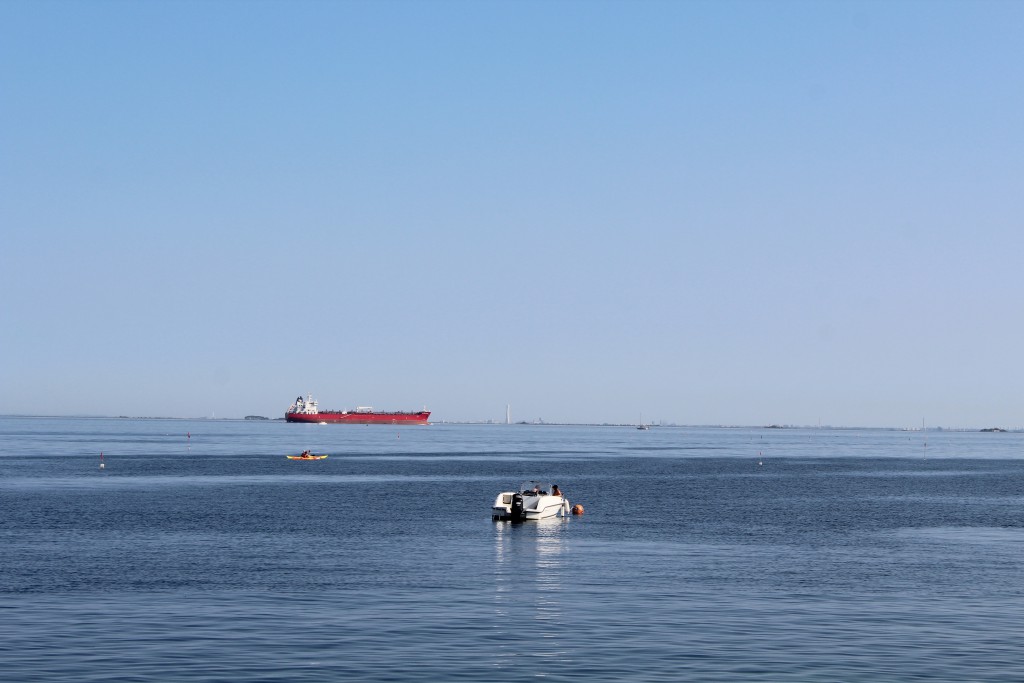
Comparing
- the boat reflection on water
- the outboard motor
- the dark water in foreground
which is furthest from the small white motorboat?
the boat reflection on water

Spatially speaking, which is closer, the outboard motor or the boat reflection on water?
the boat reflection on water

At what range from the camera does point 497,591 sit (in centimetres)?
4894

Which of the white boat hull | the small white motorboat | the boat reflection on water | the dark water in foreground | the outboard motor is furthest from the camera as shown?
the white boat hull

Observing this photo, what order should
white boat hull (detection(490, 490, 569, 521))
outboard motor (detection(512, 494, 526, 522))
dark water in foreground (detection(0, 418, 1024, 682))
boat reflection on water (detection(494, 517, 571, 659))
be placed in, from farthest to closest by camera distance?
1. white boat hull (detection(490, 490, 569, 521))
2. outboard motor (detection(512, 494, 526, 522))
3. boat reflection on water (detection(494, 517, 571, 659))
4. dark water in foreground (detection(0, 418, 1024, 682))

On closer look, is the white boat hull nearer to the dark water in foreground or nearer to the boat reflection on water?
the dark water in foreground

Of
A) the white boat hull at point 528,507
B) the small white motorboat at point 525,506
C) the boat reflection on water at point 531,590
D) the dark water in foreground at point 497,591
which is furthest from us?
the white boat hull at point 528,507

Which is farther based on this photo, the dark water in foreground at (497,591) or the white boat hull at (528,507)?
the white boat hull at (528,507)

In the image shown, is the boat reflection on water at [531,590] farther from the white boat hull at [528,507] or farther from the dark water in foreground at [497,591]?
the white boat hull at [528,507]

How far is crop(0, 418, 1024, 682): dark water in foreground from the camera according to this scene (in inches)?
1342

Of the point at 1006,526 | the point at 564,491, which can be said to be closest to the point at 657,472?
the point at 564,491

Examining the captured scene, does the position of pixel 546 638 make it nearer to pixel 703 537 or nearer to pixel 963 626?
pixel 963 626

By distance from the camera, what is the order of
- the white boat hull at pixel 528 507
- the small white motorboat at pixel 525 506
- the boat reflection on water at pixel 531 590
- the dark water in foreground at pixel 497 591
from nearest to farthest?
the dark water in foreground at pixel 497 591
the boat reflection on water at pixel 531 590
the small white motorboat at pixel 525 506
the white boat hull at pixel 528 507

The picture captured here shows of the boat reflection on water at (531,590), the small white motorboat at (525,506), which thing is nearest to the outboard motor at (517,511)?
the small white motorboat at (525,506)

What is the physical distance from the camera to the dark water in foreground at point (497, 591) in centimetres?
3409
